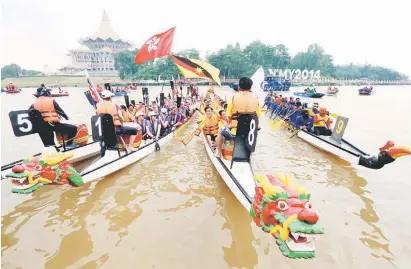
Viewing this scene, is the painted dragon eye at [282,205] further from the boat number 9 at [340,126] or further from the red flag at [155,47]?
the red flag at [155,47]

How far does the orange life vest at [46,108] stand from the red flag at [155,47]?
3.28 m

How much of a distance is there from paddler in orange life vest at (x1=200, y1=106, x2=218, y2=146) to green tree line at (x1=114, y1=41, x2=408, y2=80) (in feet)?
171

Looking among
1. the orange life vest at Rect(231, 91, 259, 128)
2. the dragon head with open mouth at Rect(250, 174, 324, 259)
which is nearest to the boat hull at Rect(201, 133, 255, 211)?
the dragon head with open mouth at Rect(250, 174, 324, 259)

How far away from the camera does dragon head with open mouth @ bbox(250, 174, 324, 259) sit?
2.76 m

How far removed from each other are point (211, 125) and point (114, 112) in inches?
114

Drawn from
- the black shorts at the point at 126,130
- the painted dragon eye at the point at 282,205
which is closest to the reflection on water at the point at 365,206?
the painted dragon eye at the point at 282,205

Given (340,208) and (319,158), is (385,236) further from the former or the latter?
(319,158)

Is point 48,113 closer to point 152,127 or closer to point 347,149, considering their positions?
point 152,127

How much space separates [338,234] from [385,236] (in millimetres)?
769

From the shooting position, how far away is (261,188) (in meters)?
3.44

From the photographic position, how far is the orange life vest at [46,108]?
608 centimetres

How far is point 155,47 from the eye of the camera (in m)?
9.04

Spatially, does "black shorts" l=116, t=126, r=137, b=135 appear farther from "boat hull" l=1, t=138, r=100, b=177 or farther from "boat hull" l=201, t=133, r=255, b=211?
"boat hull" l=201, t=133, r=255, b=211

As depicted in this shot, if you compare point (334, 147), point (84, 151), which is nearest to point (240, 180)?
point (334, 147)
